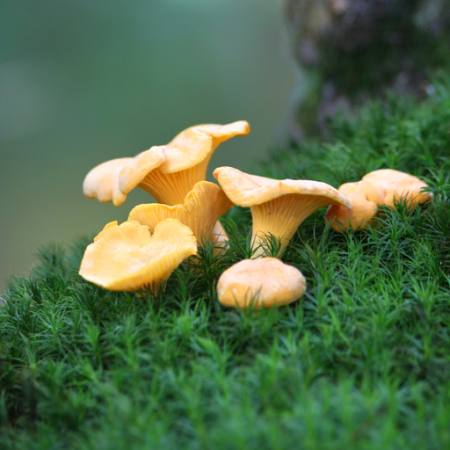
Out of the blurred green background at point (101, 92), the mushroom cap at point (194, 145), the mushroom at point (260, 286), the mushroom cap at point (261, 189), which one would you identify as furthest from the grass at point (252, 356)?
the blurred green background at point (101, 92)

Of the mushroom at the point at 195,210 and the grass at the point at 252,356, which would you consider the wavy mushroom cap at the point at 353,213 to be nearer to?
the grass at the point at 252,356

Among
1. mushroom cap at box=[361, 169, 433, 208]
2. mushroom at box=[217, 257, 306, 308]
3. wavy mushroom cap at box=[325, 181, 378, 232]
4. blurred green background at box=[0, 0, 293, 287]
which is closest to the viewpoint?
mushroom at box=[217, 257, 306, 308]

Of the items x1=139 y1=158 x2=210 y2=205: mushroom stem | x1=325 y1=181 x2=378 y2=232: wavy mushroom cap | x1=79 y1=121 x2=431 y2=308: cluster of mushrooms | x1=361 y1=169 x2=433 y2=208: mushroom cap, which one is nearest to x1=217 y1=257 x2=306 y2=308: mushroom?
x1=79 y1=121 x2=431 y2=308: cluster of mushrooms

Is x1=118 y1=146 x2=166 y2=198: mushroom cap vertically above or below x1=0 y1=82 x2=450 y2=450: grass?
above

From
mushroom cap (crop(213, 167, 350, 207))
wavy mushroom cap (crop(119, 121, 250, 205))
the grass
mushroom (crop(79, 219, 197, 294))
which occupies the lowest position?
the grass

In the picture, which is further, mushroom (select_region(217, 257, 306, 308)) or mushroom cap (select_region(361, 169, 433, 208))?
mushroom cap (select_region(361, 169, 433, 208))

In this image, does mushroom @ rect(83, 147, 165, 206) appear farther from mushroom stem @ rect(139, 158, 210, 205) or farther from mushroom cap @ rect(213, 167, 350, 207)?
mushroom cap @ rect(213, 167, 350, 207)

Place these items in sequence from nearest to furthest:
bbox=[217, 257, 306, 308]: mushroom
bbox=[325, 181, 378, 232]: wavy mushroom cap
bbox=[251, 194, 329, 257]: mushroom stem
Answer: bbox=[217, 257, 306, 308]: mushroom → bbox=[251, 194, 329, 257]: mushroom stem → bbox=[325, 181, 378, 232]: wavy mushroom cap

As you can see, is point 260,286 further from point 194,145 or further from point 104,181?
point 104,181

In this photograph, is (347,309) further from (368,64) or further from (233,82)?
(233,82)
